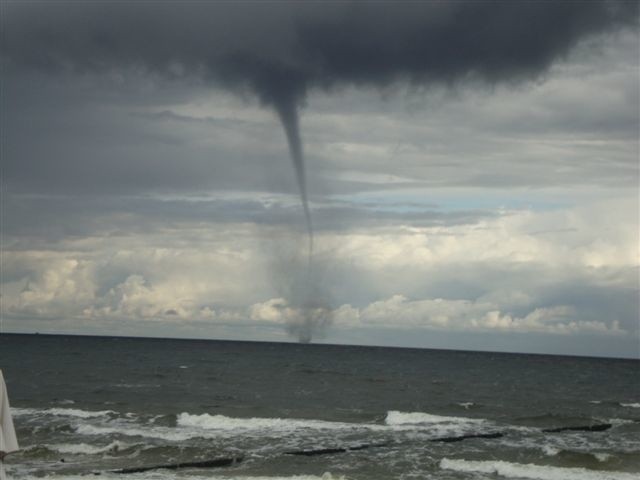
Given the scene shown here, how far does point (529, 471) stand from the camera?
25812mm

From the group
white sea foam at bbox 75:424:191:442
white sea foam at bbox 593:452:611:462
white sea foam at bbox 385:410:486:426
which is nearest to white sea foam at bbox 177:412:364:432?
white sea foam at bbox 385:410:486:426

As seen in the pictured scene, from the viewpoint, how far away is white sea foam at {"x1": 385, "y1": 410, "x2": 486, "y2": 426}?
3933 centimetres

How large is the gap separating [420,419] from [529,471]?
15.2 m

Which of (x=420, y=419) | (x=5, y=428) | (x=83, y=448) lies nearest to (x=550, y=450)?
(x=420, y=419)

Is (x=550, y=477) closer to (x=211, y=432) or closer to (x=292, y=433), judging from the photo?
(x=292, y=433)

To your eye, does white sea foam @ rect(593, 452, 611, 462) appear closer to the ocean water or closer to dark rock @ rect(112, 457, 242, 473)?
the ocean water

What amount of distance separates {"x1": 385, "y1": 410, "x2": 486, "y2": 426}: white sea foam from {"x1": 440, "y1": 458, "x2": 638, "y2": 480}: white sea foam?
12094mm

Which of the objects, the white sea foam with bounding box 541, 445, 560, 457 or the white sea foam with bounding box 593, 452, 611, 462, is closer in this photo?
the white sea foam with bounding box 593, 452, 611, 462

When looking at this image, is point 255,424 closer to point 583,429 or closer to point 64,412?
point 64,412

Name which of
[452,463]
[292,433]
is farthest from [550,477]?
[292,433]

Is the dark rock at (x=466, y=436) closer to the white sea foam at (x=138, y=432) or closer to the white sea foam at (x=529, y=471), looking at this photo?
the white sea foam at (x=529, y=471)

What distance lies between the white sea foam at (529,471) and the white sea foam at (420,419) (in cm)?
1209

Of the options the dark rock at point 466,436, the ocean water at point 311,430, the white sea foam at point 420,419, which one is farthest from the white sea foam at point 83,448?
the white sea foam at point 420,419

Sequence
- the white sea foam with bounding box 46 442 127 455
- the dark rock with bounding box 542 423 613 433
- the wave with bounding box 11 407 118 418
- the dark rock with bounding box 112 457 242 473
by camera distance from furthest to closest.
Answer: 1. the wave with bounding box 11 407 118 418
2. the dark rock with bounding box 542 423 613 433
3. the white sea foam with bounding box 46 442 127 455
4. the dark rock with bounding box 112 457 242 473
